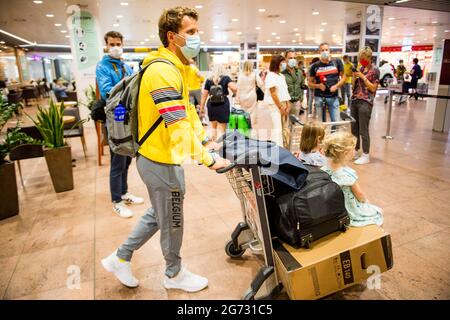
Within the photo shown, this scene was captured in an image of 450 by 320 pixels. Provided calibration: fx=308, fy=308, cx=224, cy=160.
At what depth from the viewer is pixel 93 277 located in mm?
2229

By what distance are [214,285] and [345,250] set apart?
0.90 meters

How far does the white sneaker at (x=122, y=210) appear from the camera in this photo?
123 inches

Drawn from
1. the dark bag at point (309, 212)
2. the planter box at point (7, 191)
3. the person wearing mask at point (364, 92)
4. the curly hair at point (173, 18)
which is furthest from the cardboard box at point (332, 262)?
the person wearing mask at point (364, 92)

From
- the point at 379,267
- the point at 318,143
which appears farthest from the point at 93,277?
the point at 318,143

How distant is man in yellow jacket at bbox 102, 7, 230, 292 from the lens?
4.96 ft

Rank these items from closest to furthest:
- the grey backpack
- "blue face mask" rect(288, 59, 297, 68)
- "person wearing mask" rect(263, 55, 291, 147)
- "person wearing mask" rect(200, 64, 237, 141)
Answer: the grey backpack → "person wearing mask" rect(263, 55, 291, 147) → "person wearing mask" rect(200, 64, 237, 141) → "blue face mask" rect(288, 59, 297, 68)

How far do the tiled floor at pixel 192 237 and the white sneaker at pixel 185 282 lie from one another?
1.7 inches

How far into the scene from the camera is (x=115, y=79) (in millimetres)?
3049

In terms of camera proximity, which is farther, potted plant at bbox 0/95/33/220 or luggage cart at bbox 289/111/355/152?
luggage cart at bbox 289/111/355/152

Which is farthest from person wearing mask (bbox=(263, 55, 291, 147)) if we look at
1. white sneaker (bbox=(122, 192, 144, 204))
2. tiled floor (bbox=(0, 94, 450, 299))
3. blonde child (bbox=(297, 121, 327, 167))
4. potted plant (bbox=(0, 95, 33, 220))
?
potted plant (bbox=(0, 95, 33, 220))

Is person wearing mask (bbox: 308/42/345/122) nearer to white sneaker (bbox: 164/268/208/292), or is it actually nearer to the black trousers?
the black trousers

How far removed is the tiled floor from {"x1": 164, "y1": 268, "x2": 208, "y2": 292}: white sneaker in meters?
0.04

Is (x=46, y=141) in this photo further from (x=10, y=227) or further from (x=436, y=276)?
(x=436, y=276)

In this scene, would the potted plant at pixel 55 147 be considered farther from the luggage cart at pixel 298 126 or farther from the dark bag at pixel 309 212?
the dark bag at pixel 309 212
